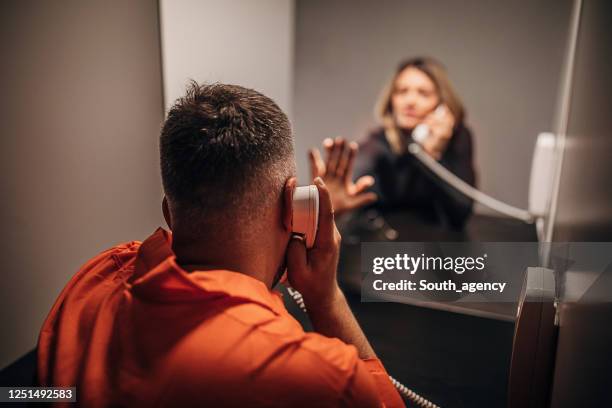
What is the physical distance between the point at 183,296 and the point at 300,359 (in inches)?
6.8

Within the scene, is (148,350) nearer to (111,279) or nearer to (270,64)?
(111,279)

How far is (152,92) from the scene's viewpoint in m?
1.49

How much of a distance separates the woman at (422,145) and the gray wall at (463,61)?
1.21 feet

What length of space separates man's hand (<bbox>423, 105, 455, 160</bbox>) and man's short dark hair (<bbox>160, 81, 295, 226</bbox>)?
2326mm

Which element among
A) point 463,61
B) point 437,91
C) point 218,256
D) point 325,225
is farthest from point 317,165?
point 463,61

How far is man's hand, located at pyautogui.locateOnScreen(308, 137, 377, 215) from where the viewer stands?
4.86 feet

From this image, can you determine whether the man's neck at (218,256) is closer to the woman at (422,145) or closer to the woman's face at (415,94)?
the woman at (422,145)

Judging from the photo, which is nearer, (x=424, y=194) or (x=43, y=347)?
(x=43, y=347)

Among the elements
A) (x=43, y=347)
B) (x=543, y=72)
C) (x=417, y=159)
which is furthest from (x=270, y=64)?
(x=43, y=347)

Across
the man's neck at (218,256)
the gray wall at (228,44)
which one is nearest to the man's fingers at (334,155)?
the gray wall at (228,44)

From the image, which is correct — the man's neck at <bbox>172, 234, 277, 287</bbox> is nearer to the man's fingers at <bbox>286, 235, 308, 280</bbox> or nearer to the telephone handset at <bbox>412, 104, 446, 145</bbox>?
the man's fingers at <bbox>286, 235, 308, 280</bbox>

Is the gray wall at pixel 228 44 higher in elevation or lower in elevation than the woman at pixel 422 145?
A: higher

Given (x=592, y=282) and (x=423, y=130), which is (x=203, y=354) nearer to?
(x=592, y=282)

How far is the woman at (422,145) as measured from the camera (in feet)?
9.07
